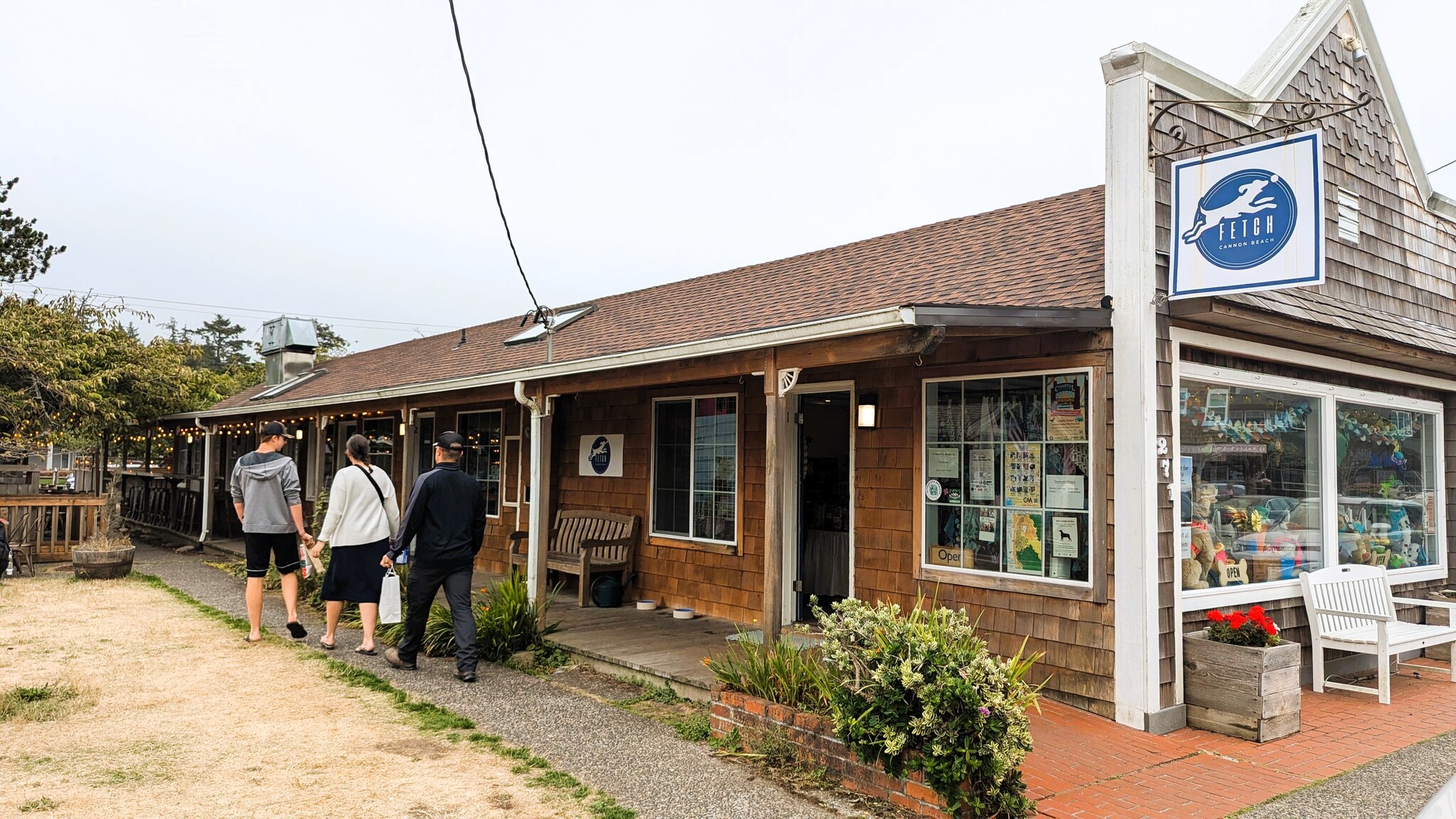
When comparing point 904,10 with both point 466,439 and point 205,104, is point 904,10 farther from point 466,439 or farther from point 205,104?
point 205,104

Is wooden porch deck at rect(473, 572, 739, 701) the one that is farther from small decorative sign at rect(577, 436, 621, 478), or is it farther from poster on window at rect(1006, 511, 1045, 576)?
poster on window at rect(1006, 511, 1045, 576)

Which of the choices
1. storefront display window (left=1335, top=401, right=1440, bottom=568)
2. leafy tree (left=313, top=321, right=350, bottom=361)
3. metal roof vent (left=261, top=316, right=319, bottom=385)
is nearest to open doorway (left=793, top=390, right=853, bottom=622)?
storefront display window (left=1335, top=401, right=1440, bottom=568)

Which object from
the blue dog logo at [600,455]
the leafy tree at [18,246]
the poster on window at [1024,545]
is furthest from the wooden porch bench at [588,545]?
the leafy tree at [18,246]

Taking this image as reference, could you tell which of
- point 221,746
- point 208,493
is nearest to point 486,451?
point 208,493

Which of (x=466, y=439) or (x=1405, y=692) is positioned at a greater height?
(x=466, y=439)

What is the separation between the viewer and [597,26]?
309 inches

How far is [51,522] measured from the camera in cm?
1212

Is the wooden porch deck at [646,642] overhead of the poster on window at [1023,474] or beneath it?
beneath

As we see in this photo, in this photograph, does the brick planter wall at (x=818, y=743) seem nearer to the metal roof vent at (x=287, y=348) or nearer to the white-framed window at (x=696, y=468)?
the white-framed window at (x=696, y=468)

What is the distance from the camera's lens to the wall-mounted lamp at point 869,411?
678 cm

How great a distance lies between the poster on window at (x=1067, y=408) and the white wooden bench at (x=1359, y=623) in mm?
2317

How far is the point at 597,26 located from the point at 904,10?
5759 mm

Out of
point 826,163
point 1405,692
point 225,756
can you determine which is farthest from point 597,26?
point 826,163

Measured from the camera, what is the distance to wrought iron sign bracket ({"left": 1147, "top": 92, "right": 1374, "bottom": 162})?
5.42 meters
